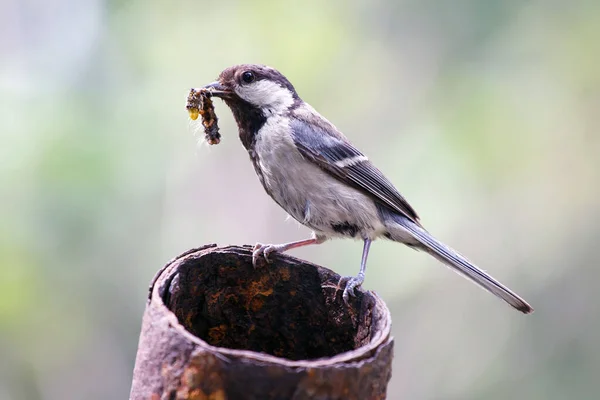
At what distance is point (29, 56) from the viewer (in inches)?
169

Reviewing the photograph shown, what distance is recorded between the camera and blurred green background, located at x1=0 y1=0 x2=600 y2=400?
14.6ft

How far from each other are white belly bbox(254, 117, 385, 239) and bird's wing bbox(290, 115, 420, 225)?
1.5 inches

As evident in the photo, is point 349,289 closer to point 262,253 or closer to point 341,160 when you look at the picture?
point 262,253

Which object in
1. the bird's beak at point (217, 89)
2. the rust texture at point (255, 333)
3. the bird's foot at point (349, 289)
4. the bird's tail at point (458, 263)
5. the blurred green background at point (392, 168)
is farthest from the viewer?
the blurred green background at point (392, 168)

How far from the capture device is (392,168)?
15.8 ft

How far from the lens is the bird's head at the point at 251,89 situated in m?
2.87

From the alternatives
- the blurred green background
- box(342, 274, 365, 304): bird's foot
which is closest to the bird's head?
box(342, 274, 365, 304): bird's foot

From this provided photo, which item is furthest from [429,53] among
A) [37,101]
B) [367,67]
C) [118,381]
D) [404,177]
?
[118,381]

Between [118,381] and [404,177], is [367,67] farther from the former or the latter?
[118,381]

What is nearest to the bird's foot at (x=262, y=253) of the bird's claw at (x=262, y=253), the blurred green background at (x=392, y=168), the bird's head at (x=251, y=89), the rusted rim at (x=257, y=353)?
the bird's claw at (x=262, y=253)

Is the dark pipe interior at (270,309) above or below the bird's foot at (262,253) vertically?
below

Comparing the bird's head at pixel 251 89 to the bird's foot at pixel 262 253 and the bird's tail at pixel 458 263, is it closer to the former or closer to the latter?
the bird's tail at pixel 458 263

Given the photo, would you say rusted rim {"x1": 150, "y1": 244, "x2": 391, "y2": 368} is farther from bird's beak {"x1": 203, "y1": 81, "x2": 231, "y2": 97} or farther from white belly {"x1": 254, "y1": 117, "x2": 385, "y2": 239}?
bird's beak {"x1": 203, "y1": 81, "x2": 231, "y2": 97}

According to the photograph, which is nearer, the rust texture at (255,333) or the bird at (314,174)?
the rust texture at (255,333)
